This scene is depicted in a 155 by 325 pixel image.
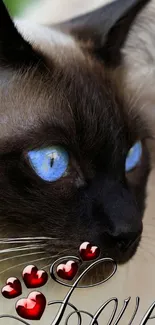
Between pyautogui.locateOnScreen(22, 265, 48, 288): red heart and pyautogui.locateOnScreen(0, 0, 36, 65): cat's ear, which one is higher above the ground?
pyautogui.locateOnScreen(0, 0, 36, 65): cat's ear

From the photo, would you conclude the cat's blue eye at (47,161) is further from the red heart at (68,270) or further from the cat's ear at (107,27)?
the cat's ear at (107,27)

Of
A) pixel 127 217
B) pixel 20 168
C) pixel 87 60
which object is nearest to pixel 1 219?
pixel 20 168

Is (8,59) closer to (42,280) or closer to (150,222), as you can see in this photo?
(42,280)

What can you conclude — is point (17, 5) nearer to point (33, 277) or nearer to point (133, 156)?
point (133, 156)

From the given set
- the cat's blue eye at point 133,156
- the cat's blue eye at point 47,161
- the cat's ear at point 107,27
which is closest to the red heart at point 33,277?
the cat's blue eye at point 47,161

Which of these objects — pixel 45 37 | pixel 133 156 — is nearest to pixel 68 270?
pixel 133 156

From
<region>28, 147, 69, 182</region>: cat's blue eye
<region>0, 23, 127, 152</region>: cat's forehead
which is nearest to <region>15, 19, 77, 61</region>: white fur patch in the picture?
<region>0, 23, 127, 152</region>: cat's forehead

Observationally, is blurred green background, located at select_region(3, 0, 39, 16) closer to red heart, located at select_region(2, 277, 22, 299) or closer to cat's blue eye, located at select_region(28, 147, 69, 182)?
cat's blue eye, located at select_region(28, 147, 69, 182)

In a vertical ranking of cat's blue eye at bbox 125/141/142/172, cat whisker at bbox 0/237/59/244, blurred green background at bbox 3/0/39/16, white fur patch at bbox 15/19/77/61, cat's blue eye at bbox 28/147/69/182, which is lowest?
cat whisker at bbox 0/237/59/244
